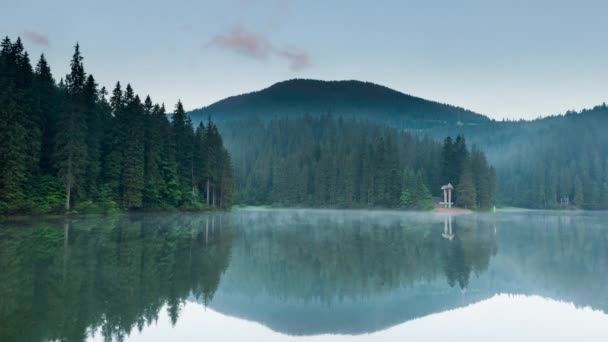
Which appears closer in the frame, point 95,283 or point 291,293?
point 95,283

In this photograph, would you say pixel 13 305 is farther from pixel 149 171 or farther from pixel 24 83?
pixel 149 171

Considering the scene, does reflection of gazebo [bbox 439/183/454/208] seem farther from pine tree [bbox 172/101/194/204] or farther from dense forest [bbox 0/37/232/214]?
pine tree [bbox 172/101/194/204]

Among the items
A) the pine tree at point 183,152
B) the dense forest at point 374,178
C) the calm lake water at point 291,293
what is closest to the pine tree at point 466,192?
the dense forest at point 374,178

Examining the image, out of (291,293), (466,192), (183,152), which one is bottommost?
(291,293)

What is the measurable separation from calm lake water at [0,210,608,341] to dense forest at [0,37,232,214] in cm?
2028

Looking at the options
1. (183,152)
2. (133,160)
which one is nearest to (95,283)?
(133,160)

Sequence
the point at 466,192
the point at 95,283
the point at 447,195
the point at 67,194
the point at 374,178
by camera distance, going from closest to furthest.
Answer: the point at 95,283
the point at 67,194
the point at 466,192
the point at 447,195
the point at 374,178

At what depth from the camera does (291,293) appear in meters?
13.8

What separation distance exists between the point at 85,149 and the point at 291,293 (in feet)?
130

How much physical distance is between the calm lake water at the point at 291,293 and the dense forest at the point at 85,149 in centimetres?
2028

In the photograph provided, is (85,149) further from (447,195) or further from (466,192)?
(447,195)

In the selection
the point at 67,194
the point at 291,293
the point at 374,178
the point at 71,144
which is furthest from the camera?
the point at 374,178

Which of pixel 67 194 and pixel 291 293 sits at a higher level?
pixel 67 194

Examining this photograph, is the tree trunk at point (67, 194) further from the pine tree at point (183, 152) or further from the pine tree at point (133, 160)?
the pine tree at point (183, 152)
